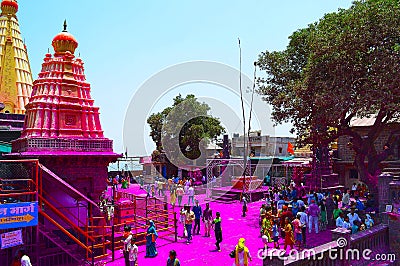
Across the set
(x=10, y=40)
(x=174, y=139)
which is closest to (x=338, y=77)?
(x=174, y=139)

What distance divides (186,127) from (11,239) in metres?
30.0

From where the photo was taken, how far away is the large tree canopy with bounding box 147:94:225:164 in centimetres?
3905

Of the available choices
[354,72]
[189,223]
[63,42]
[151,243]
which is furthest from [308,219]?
[63,42]

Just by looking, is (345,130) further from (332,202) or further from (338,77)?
(332,202)

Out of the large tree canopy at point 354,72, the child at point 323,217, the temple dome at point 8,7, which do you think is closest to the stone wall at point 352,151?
the large tree canopy at point 354,72

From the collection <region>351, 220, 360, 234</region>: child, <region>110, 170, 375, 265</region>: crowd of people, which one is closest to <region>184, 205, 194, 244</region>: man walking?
<region>110, 170, 375, 265</region>: crowd of people

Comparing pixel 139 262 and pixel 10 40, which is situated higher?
pixel 10 40

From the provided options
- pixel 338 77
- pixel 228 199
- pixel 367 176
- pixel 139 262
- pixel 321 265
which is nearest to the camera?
pixel 321 265

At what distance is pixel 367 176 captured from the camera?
19.0 meters

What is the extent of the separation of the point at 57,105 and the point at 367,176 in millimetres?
16553

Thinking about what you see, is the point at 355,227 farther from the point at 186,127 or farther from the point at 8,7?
the point at 8,7

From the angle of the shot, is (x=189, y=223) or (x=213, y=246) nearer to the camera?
(x=213, y=246)

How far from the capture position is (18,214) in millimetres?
10203

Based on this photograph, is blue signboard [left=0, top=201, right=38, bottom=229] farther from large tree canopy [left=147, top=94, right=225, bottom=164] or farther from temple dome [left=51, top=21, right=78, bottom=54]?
large tree canopy [left=147, top=94, right=225, bottom=164]
